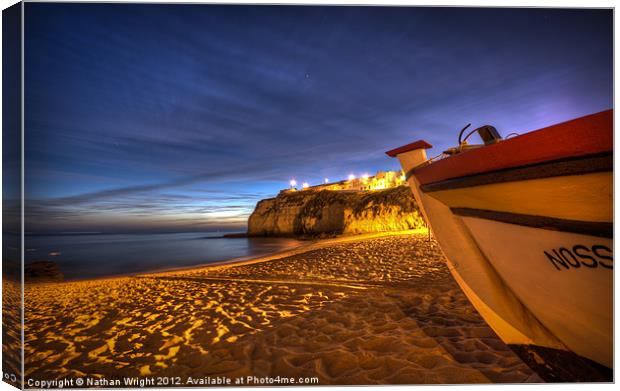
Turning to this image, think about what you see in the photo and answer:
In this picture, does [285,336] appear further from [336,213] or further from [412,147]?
[336,213]

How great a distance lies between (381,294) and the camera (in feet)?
17.2

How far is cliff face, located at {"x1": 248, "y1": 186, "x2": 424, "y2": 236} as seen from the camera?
90.3 feet

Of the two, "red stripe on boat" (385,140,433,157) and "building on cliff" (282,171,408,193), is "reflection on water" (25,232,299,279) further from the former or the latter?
"building on cliff" (282,171,408,193)

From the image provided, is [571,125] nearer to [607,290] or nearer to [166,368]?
[607,290]

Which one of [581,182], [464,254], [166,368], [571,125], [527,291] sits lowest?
[166,368]

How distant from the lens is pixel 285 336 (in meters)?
3.62

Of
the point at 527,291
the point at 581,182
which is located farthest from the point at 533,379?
the point at 581,182

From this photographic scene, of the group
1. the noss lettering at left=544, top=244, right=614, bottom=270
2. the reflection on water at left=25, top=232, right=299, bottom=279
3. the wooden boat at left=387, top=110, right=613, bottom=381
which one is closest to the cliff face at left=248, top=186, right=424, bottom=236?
the reflection on water at left=25, top=232, right=299, bottom=279

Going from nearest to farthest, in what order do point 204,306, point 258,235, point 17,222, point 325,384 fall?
1. point 325,384
2. point 17,222
3. point 204,306
4. point 258,235

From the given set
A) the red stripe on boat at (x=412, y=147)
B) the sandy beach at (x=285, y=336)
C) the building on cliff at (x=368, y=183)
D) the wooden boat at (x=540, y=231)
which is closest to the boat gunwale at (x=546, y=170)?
the wooden boat at (x=540, y=231)

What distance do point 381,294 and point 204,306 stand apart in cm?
346

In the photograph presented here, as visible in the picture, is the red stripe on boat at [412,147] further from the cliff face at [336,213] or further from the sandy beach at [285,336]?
the cliff face at [336,213]

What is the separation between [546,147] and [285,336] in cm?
347

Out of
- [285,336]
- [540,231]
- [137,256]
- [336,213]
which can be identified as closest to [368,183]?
[336,213]
